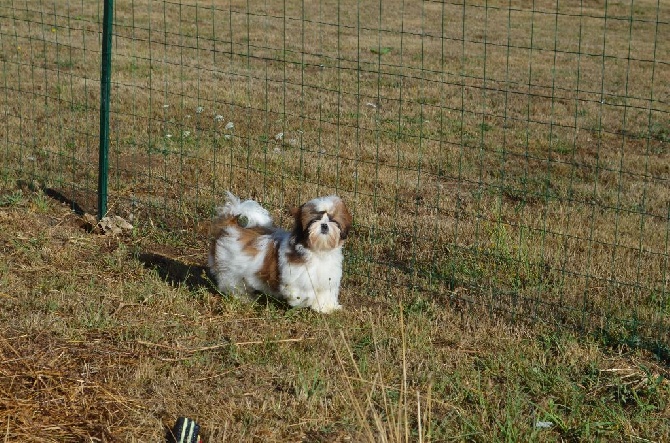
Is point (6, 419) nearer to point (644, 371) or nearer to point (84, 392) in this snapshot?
point (84, 392)

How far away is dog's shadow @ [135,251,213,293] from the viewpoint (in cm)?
643

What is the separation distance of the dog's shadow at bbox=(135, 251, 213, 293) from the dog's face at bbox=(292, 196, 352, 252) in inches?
35.8

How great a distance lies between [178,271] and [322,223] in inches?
61.7

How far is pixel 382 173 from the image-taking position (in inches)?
360

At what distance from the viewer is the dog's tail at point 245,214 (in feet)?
20.2

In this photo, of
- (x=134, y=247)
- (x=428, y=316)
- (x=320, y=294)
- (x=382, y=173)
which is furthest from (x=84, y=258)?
(x=382, y=173)

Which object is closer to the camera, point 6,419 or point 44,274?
point 6,419

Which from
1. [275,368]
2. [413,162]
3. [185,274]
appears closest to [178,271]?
[185,274]

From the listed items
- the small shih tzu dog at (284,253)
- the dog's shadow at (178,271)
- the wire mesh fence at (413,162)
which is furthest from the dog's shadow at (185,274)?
the wire mesh fence at (413,162)

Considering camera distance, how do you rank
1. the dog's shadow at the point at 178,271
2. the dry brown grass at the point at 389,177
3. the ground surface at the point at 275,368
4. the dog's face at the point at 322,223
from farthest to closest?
the dog's shadow at the point at 178,271, the dry brown grass at the point at 389,177, the dog's face at the point at 322,223, the ground surface at the point at 275,368

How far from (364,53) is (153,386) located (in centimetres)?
1168

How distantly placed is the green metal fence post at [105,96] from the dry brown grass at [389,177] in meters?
0.24

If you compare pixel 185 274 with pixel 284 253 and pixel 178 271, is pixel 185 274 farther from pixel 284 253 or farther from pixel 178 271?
pixel 284 253

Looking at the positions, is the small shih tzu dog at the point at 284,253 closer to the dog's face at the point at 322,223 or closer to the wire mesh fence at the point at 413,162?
the dog's face at the point at 322,223
